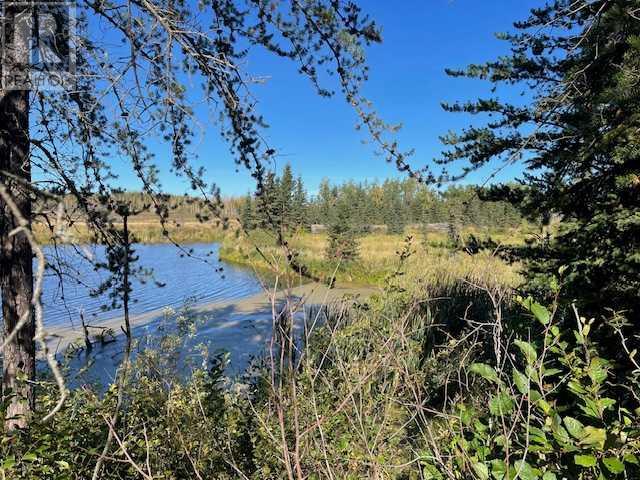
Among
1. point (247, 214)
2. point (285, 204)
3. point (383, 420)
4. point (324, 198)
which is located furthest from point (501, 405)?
point (324, 198)

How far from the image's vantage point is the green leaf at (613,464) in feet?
3.30

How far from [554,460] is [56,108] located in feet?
9.10

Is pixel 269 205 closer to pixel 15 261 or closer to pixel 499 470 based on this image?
pixel 499 470

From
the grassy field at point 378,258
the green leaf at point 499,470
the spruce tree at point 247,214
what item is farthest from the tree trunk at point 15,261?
the green leaf at point 499,470

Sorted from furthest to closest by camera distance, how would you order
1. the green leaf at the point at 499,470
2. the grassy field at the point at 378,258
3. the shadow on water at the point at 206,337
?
the shadow on water at the point at 206,337 < the grassy field at the point at 378,258 < the green leaf at the point at 499,470

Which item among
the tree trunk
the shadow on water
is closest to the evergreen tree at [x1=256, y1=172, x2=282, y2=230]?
the tree trunk

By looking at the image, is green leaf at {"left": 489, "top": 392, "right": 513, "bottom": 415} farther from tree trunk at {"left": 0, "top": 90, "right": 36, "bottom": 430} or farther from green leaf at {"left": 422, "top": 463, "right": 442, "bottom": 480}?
tree trunk at {"left": 0, "top": 90, "right": 36, "bottom": 430}

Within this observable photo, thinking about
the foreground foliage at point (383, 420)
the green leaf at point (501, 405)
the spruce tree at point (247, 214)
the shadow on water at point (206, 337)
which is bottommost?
the shadow on water at point (206, 337)

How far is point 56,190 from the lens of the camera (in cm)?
234

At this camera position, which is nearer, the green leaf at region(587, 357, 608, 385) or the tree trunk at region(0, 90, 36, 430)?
the green leaf at region(587, 357, 608, 385)

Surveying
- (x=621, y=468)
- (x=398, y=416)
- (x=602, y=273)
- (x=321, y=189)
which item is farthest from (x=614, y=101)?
(x=321, y=189)

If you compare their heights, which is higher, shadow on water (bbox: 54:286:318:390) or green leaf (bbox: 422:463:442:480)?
green leaf (bbox: 422:463:442:480)

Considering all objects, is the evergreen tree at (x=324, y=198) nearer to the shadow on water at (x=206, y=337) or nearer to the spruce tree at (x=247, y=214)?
the shadow on water at (x=206, y=337)

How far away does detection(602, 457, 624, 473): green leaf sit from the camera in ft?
3.30
